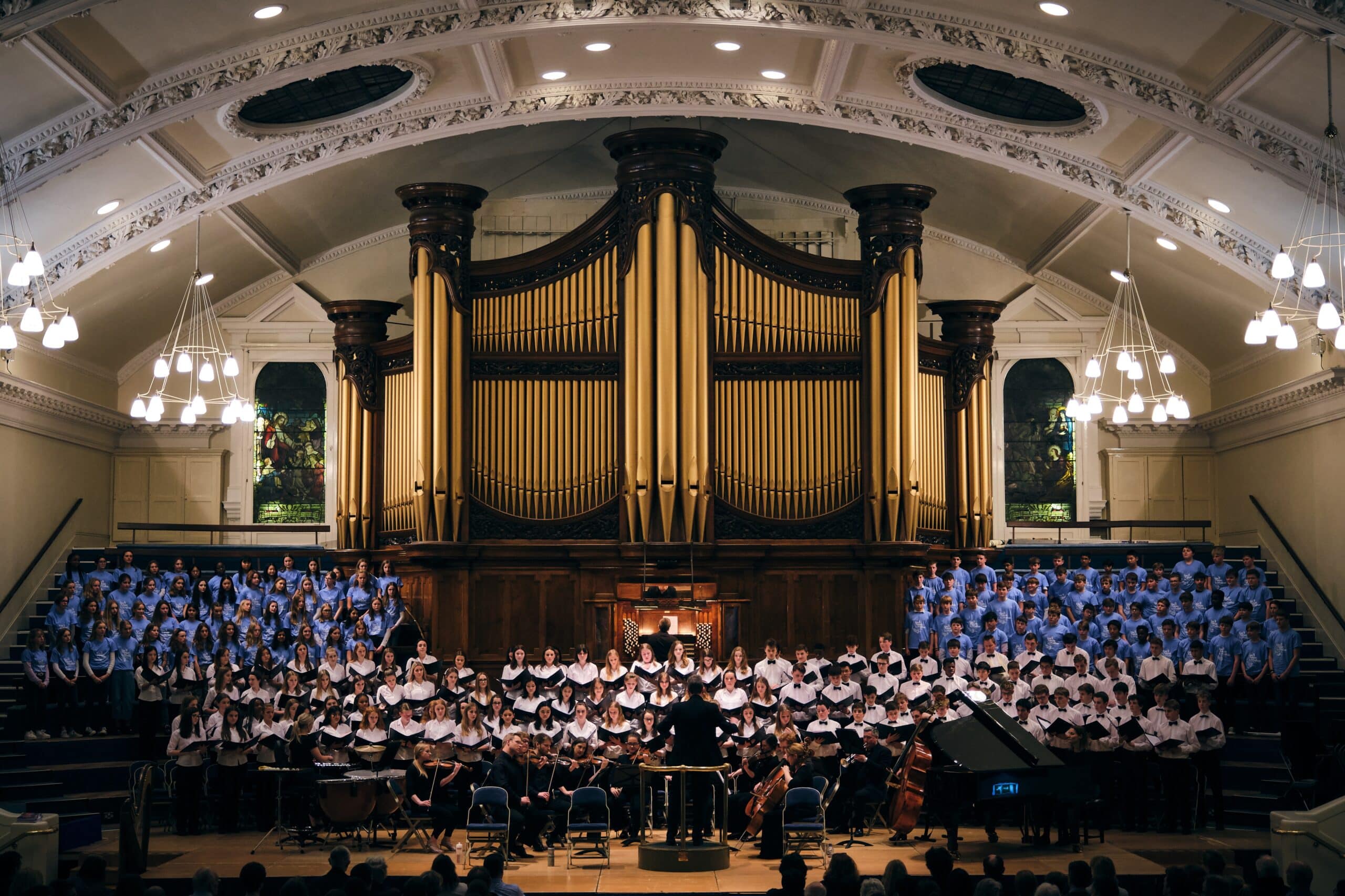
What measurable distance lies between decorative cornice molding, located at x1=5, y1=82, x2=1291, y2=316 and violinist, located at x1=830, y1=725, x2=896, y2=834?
5.65m

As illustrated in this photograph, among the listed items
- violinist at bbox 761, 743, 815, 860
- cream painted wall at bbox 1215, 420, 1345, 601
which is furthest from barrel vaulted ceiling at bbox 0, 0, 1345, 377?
violinist at bbox 761, 743, 815, 860

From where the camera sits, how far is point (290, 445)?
19656mm

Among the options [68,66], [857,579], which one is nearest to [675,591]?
[857,579]

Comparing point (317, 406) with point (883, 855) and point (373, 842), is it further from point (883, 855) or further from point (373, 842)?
point (883, 855)

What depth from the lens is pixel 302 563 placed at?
1770 cm

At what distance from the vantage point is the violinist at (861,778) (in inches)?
508

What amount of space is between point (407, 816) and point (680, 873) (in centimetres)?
238

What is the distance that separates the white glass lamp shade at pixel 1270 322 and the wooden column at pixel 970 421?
19.7 feet

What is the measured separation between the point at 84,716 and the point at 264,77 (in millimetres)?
6410

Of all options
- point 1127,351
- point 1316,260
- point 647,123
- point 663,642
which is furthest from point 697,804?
point 647,123

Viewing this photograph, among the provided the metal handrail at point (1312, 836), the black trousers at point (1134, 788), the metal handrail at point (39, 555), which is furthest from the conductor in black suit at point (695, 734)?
the metal handrail at point (39, 555)

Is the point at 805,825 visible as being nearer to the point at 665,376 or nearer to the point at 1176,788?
the point at 1176,788

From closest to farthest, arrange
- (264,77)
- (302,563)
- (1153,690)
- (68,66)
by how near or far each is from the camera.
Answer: (68,66)
(264,77)
(1153,690)
(302,563)

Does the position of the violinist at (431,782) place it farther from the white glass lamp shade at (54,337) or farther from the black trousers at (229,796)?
the white glass lamp shade at (54,337)
